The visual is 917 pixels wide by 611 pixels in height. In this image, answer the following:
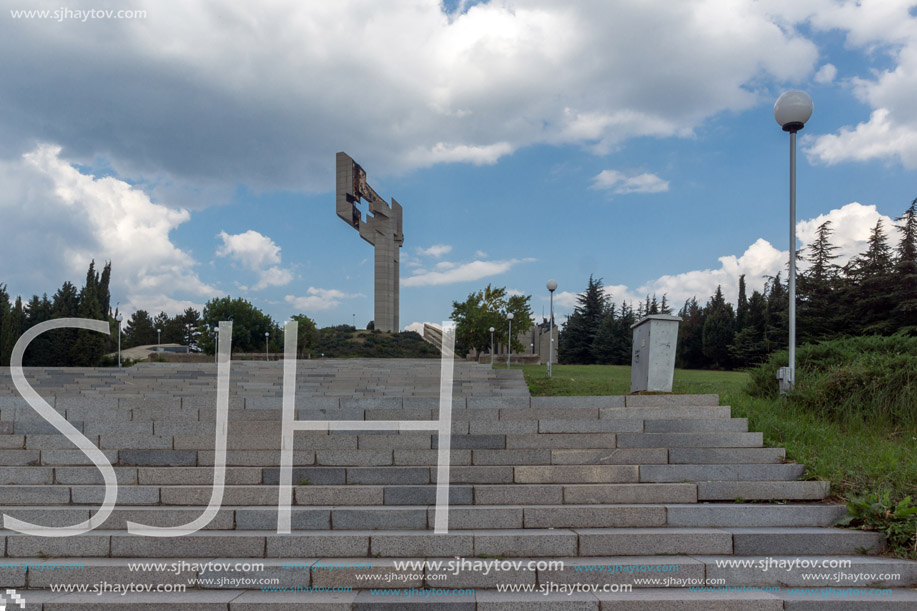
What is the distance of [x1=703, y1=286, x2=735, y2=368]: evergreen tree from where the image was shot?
1543 inches

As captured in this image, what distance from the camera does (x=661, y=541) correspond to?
4.29 m

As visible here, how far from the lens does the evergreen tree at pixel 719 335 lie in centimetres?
3919

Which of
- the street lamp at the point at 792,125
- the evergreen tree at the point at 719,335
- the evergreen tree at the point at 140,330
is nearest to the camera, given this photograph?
the street lamp at the point at 792,125

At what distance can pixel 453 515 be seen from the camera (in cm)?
→ 458

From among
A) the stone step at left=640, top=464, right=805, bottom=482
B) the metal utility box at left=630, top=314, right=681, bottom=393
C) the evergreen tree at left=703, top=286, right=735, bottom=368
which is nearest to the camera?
the stone step at left=640, top=464, right=805, bottom=482

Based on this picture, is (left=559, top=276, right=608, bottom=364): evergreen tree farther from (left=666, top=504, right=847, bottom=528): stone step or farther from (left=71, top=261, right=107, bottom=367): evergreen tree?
(left=666, top=504, right=847, bottom=528): stone step

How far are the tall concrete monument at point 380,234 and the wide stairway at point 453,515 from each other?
37906 mm

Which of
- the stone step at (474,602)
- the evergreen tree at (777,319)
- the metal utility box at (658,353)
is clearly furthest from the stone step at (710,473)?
the evergreen tree at (777,319)

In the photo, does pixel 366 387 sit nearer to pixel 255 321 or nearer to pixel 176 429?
pixel 176 429

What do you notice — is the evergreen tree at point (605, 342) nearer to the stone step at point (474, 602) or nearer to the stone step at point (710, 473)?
the stone step at point (710, 473)

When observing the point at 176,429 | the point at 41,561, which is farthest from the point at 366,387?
the point at 41,561

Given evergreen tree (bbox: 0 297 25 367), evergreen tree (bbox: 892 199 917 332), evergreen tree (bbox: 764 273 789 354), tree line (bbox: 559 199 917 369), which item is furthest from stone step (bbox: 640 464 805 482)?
evergreen tree (bbox: 0 297 25 367)

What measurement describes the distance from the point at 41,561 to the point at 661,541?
4713mm

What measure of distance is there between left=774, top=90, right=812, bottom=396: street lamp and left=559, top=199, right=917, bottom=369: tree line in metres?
6.67
